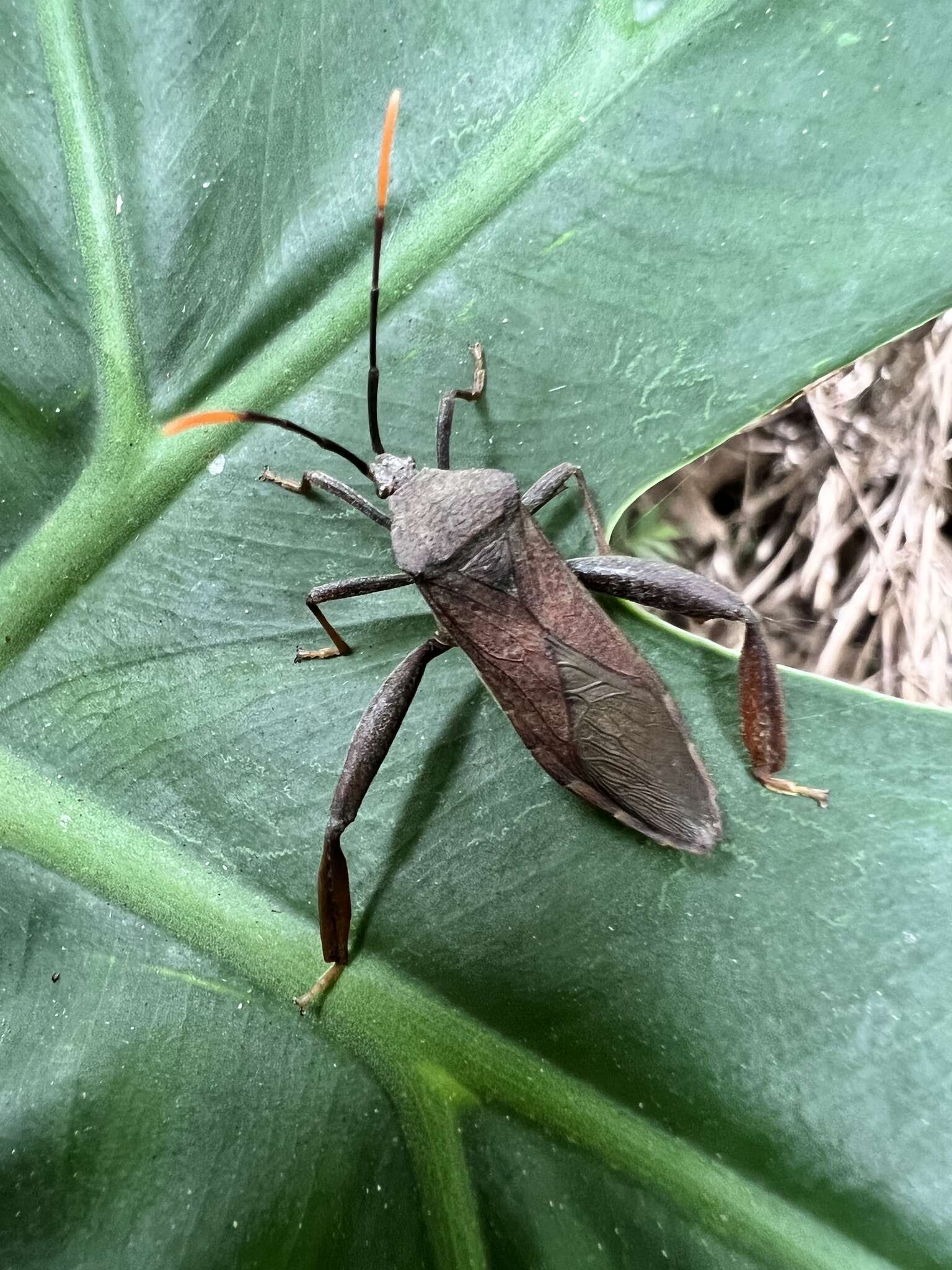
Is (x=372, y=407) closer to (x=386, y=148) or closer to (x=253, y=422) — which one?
(x=253, y=422)

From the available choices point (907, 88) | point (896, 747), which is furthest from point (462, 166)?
point (896, 747)

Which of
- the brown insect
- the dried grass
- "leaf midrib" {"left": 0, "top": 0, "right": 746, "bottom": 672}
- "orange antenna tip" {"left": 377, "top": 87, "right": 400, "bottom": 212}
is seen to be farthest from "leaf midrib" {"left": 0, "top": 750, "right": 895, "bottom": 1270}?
"orange antenna tip" {"left": 377, "top": 87, "right": 400, "bottom": 212}

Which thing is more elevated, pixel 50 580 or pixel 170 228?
pixel 170 228

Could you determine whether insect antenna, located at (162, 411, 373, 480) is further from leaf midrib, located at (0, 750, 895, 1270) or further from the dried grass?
Result: leaf midrib, located at (0, 750, 895, 1270)

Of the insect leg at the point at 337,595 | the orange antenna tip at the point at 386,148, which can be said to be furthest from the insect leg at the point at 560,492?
the orange antenna tip at the point at 386,148

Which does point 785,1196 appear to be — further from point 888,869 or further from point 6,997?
point 6,997
